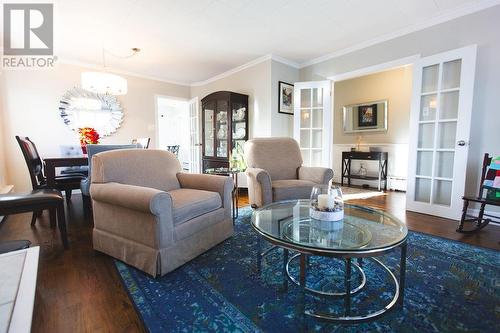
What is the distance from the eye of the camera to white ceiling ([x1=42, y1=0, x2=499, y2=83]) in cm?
259

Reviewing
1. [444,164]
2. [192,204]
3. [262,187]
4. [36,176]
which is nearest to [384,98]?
[444,164]

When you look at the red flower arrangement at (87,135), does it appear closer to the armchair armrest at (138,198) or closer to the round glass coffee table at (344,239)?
the armchair armrest at (138,198)

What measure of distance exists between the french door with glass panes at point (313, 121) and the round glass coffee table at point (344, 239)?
2532 millimetres

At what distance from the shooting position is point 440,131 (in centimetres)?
295

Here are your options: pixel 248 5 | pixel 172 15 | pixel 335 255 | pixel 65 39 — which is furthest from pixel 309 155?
pixel 65 39

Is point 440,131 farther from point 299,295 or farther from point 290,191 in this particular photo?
point 299,295

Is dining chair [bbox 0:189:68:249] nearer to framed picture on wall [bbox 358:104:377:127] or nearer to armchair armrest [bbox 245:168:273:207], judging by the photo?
armchair armrest [bbox 245:168:273:207]

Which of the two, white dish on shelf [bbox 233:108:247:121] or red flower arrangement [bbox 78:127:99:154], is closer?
red flower arrangement [bbox 78:127:99:154]

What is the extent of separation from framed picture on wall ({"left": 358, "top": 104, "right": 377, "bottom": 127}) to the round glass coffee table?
3.87m

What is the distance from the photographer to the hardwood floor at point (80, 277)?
118 cm

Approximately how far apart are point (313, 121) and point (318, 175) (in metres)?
1.69

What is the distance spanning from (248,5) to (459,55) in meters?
2.42

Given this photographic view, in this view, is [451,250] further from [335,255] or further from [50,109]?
[50,109]

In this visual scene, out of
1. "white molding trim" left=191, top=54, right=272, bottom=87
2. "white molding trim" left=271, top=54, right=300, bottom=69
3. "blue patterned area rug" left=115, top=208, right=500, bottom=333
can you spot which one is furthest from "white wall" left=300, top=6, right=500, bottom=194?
"white molding trim" left=191, top=54, right=272, bottom=87
